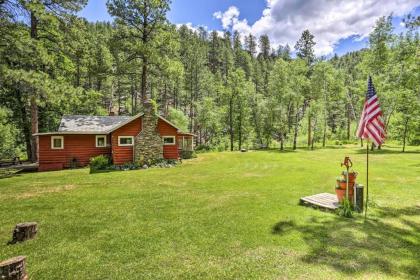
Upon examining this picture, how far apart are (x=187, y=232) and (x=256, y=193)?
485 cm

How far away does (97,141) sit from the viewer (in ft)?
67.2

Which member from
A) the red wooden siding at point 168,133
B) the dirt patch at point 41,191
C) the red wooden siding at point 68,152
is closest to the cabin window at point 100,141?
the red wooden siding at point 68,152

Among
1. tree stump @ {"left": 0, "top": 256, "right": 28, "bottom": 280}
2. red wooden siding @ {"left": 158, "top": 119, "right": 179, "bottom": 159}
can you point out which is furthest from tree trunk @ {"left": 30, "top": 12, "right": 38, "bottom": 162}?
tree stump @ {"left": 0, "top": 256, "right": 28, "bottom": 280}

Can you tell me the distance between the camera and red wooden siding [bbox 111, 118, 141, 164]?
18891 mm

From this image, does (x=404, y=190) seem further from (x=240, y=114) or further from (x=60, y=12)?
(x=240, y=114)

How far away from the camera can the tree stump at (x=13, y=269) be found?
159 inches

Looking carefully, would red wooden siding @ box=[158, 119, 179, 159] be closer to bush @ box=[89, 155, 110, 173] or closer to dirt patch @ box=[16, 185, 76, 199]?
bush @ box=[89, 155, 110, 173]

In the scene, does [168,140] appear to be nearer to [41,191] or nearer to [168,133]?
[168,133]

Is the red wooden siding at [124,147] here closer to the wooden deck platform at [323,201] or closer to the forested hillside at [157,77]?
the forested hillside at [157,77]

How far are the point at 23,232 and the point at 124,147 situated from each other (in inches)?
519

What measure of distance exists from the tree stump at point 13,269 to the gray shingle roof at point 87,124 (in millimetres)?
16105

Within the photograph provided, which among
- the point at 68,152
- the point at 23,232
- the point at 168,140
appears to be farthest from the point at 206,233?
the point at 68,152

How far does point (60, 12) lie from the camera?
56.5 ft

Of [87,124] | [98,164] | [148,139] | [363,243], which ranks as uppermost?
[87,124]
